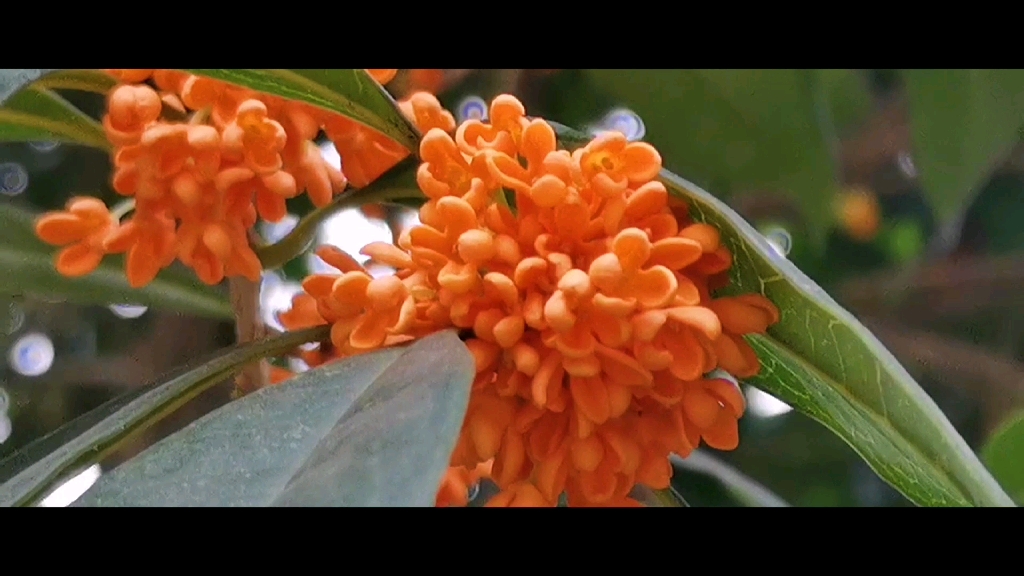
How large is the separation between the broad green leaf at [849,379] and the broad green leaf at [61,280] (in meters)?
0.45

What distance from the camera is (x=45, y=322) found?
5.56 feet

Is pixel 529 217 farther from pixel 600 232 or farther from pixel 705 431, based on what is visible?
pixel 705 431

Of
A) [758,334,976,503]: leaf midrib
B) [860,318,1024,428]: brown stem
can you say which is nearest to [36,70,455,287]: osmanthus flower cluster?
[758,334,976,503]: leaf midrib

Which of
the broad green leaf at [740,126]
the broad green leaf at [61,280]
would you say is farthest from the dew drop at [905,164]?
the broad green leaf at [61,280]

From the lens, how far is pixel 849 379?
0.65 metres

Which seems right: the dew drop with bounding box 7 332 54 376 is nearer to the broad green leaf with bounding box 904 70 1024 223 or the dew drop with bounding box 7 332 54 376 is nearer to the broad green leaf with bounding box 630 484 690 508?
the broad green leaf with bounding box 630 484 690 508

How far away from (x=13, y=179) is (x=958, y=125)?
4.48 ft

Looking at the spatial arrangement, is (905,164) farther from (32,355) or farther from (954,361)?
(32,355)

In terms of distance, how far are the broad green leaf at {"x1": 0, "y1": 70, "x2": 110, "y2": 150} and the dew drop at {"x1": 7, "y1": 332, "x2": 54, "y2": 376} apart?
0.85m

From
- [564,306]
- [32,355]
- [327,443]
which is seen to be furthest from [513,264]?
[32,355]

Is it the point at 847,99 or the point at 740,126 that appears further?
the point at 847,99

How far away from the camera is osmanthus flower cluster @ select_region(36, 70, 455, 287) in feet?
2.23

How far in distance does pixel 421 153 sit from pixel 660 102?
2.66 feet

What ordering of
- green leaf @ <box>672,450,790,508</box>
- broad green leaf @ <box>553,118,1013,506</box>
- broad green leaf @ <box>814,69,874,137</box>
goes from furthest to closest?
broad green leaf @ <box>814,69,874,137</box>, green leaf @ <box>672,450,790,508</box>, broad green leaf @ <box>553,118,1013,506</box>
